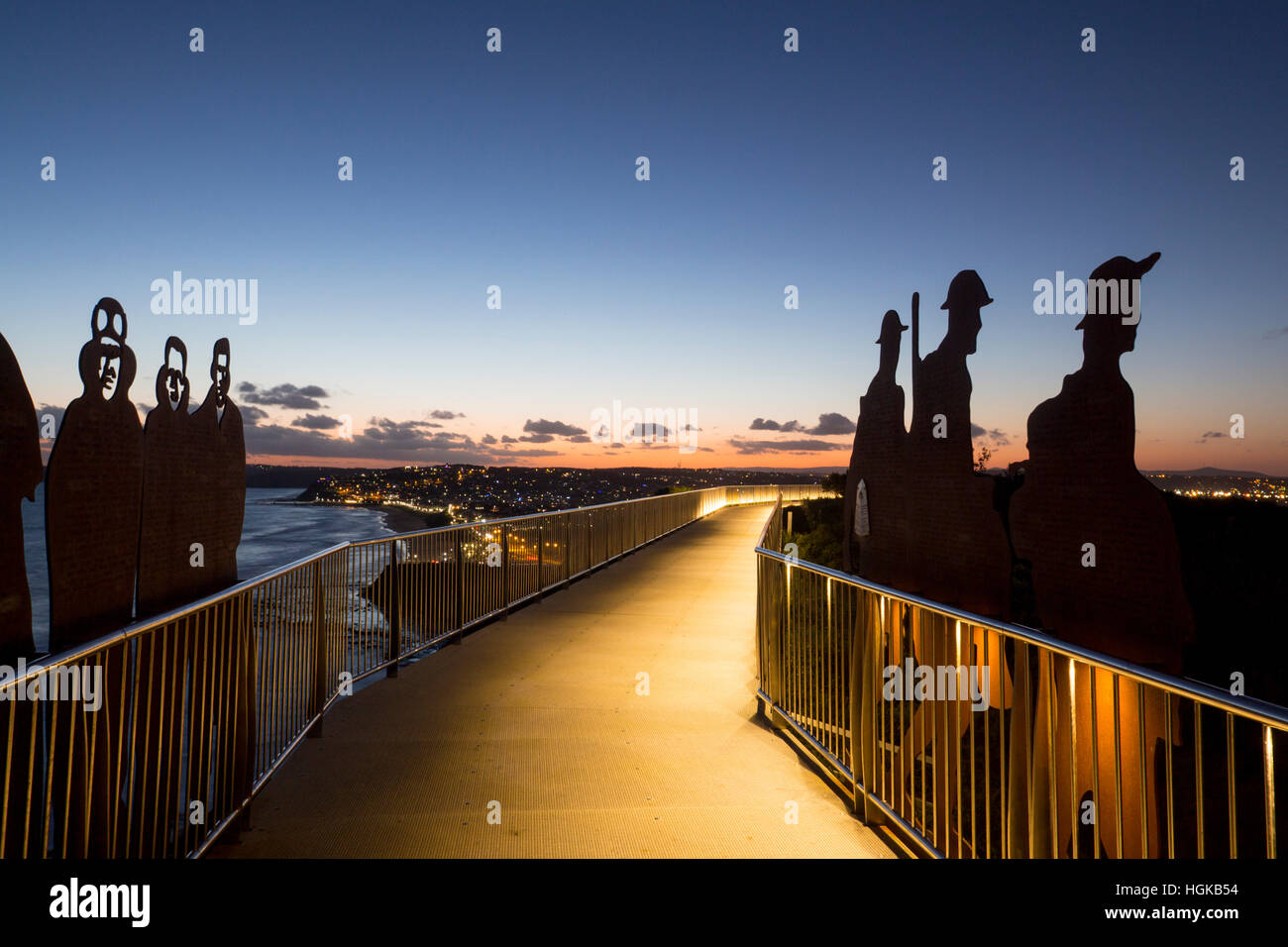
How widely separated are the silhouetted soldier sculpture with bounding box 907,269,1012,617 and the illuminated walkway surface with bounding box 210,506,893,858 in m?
2.02

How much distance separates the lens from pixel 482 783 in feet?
13.3

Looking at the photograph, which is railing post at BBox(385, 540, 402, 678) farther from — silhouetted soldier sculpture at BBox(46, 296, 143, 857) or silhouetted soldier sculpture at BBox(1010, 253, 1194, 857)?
silhouetted soldier sculpture at BBox(1010, 253, 1194, 857)

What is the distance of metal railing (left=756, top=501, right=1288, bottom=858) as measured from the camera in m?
2.16

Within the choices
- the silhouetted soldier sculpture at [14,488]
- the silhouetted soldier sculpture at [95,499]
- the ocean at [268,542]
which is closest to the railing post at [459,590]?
the silhouetted soldier sculpture at [95,499]

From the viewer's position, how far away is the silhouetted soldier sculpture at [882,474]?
308 inches

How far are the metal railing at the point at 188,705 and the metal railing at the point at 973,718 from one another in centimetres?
311

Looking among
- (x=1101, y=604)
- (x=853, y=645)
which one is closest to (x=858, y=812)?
(x=853, y=645)

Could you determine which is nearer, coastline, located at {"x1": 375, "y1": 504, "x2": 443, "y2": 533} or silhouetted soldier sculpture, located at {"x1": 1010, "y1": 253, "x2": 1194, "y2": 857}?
silhouetted soldier sculpture, located at {"x1": 1010, "y1": 253, "x2": 1194, "y2": 857}

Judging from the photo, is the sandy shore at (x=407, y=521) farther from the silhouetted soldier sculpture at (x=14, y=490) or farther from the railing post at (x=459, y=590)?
the silhouetted soldier sculpture at (x=14, y=490)

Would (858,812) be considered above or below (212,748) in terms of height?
below

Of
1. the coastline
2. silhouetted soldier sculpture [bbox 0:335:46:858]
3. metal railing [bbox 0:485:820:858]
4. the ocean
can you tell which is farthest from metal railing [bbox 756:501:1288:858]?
the coastline
